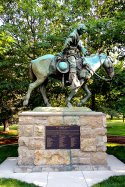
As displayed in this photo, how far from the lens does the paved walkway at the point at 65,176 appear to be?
654 cm

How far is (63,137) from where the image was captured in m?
8.16

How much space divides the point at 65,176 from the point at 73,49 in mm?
3876

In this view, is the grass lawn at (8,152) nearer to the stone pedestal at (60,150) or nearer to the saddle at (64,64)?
the stone pedestal at (60,150)

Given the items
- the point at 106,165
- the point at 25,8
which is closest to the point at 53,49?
the point at 25,8

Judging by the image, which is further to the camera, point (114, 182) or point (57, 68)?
point (57, 68)

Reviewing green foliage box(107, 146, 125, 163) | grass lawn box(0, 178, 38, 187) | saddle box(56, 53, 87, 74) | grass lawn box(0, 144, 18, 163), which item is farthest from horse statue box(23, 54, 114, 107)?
green foliage box(107, 146, 125, 163)

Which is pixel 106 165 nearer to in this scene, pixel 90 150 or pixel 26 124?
pixel 90 150

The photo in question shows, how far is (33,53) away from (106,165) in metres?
7.59

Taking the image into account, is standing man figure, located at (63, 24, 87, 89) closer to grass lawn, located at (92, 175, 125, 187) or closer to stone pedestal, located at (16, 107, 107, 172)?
stone pedestal, located at (16, 107, 107, 172)

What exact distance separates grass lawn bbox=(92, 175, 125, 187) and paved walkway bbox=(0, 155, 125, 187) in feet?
0.79

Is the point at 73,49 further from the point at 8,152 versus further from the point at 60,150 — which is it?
the point at 8,152

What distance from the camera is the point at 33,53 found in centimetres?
1390

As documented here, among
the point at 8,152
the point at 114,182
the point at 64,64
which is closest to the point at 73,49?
the point at 64,64

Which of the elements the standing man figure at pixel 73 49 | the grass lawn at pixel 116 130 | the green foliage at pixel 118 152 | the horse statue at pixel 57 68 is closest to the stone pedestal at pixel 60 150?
the horse statue at pixel 57 68
